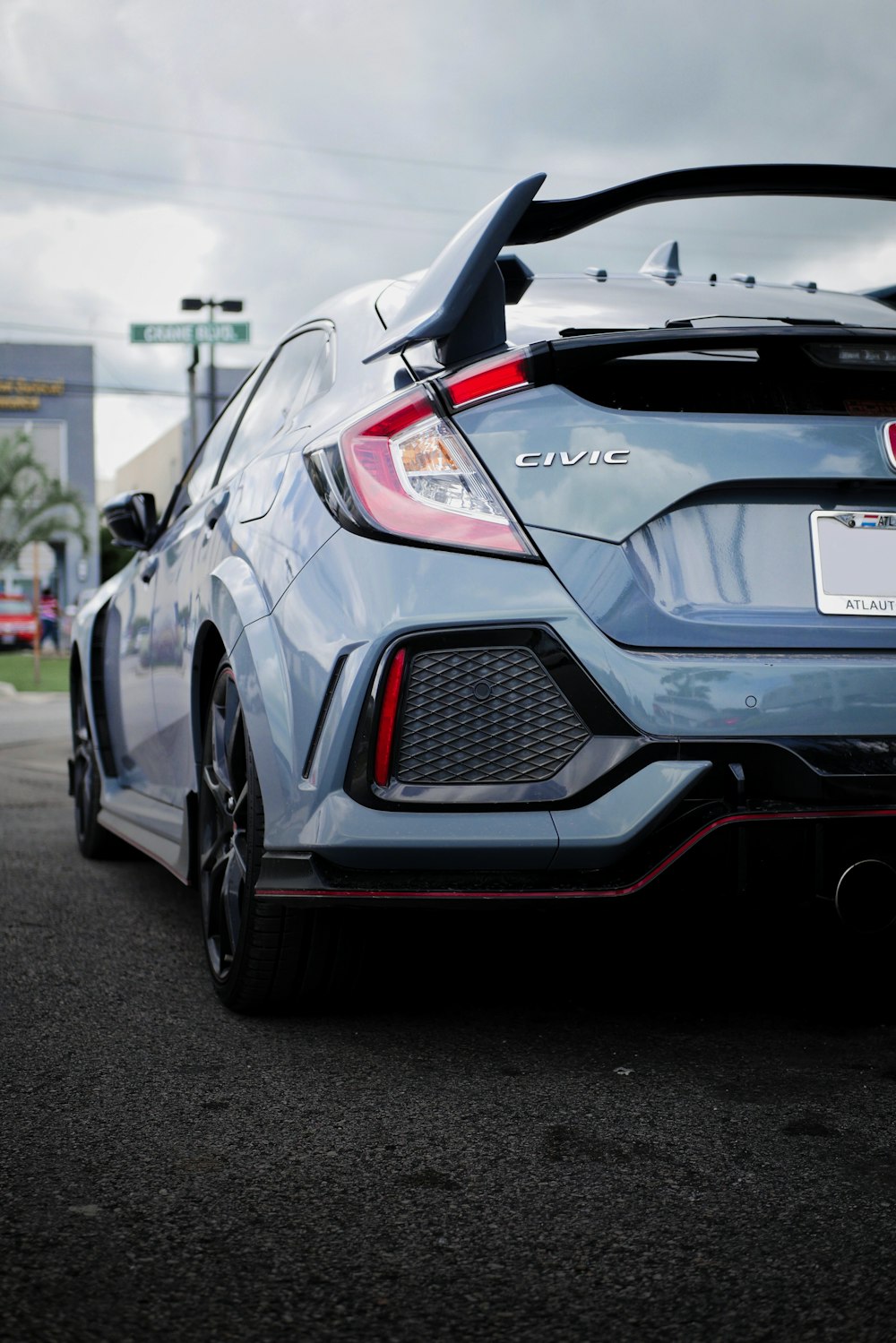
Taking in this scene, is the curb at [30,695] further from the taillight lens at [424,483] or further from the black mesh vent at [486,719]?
the black mesh vent at [486,719]

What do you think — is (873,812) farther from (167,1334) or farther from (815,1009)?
→ (167,1334)

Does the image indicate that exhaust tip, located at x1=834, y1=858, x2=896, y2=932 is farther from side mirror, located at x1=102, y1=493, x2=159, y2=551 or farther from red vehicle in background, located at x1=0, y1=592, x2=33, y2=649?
red vehicle in background, located at x1=0, y1=592, x2=33, y2=649

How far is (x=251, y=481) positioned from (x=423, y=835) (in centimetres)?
109

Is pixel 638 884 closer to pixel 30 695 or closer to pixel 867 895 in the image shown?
pixel 867 895

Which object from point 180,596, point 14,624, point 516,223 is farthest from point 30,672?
point 516,223

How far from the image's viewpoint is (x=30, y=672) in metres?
→ 26.2

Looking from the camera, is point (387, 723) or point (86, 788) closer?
point (387, 723)

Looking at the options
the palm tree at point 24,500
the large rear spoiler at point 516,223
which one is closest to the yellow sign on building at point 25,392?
the palm tree at point 24,500

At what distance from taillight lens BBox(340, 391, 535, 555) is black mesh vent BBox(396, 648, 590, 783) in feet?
0.69

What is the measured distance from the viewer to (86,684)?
5332mm

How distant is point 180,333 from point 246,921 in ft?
56.0

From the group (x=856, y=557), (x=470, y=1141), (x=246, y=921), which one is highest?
(x=856, y=557)

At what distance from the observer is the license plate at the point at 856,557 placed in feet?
8.73

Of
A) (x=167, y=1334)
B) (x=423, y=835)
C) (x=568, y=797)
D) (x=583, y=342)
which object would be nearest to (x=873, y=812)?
(x=568, y=797)
